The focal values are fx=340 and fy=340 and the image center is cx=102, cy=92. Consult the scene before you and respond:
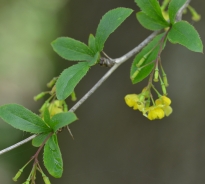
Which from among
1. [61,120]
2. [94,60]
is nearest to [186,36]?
[94,60]

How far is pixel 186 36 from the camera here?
718 millimetres

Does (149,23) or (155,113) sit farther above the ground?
(149,23)

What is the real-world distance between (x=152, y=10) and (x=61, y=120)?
33 centimetres

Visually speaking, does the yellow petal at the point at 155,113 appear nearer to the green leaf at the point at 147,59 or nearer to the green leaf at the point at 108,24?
the green leaf at the point at 147,59

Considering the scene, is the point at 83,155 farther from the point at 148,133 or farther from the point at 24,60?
the point at 24,60

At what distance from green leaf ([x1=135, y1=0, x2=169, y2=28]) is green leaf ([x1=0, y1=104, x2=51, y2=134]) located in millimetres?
348

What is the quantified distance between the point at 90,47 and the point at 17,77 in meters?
2.31

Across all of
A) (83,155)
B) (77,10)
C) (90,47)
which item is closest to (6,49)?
(77,10)

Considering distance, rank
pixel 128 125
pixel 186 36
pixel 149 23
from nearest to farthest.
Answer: pixel 186 36 < pixel 149 23 < pixel 128 125

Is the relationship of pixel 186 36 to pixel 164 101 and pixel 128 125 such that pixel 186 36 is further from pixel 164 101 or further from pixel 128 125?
pixel 128 125

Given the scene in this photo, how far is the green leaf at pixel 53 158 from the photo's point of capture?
729mm

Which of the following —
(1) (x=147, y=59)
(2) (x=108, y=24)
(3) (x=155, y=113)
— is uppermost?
(2) (x=108, y=24)

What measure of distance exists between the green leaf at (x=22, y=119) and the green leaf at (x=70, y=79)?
0.08 metres

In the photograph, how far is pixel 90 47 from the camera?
80 cm
